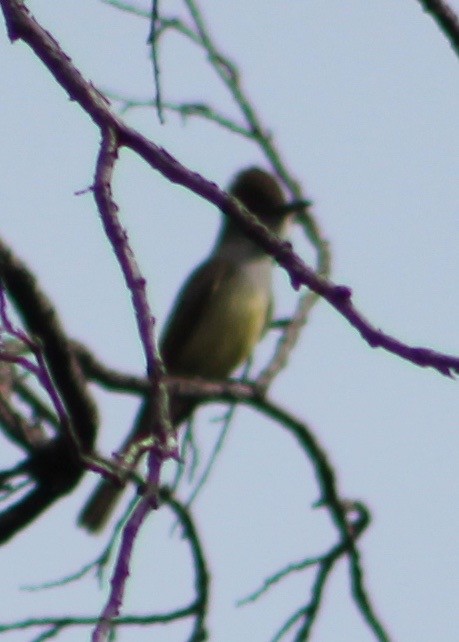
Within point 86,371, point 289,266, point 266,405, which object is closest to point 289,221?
point 266,405

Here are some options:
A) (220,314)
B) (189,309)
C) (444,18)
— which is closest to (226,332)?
(220,314)

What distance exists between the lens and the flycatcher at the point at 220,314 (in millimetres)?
8203

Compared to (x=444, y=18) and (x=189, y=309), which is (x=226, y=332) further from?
(x=444, y=18)

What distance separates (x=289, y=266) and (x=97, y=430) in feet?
5.97

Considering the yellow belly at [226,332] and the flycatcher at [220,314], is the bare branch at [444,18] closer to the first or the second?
the flycatcher at [220,314]

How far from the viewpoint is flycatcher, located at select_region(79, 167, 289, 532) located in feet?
26.9

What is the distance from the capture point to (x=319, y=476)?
212 inches

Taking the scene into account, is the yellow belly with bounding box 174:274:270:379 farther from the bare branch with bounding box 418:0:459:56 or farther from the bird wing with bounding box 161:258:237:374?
the bare branch with bounding box 418:0:459:56

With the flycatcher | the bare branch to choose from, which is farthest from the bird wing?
the bare branch

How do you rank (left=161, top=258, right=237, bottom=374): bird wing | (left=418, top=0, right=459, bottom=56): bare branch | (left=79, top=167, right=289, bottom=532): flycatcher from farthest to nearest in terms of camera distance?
(left=161, top=258, right=237, bottom=374): bird wing
(left=79, top=167, right=289, bottom=532): flycatcher
(left=418, top=0, right=459, bottom=56): bare branch

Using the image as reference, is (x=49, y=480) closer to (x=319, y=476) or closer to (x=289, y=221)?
(x=319, y=476)

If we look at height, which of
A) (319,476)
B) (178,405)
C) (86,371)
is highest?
(178,405)

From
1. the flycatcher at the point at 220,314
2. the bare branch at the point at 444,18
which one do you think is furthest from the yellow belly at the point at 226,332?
the bare branch at the point at 444,18

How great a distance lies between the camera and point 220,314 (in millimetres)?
8469
